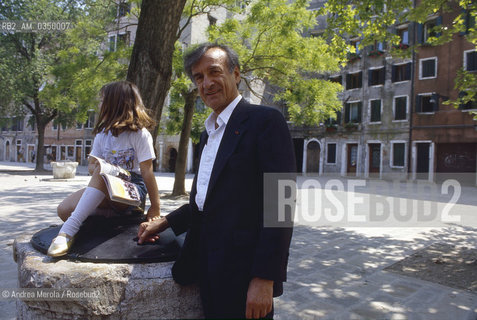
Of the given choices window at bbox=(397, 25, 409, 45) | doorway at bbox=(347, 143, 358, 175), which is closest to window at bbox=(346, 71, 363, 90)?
window at bbox=(397, 25, 409, 45)

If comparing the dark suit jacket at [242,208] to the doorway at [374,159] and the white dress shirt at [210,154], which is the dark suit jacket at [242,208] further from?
the doorway at [374,159]

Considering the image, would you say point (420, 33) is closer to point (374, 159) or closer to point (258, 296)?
point (374, 159)

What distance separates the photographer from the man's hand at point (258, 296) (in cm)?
155

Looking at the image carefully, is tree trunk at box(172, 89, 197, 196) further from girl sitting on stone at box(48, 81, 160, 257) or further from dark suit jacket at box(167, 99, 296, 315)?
dark suit jacket at box(167, 99, 296, 315)

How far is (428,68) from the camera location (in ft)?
79.7

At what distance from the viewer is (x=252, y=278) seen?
5.16ft

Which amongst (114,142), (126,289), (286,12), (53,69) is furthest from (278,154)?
(53,69)

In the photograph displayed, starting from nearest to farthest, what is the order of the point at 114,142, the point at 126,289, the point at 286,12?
the point at 126,289 → the point at 114,142 → the point at 286,12

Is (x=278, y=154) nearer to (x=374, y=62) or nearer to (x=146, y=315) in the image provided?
(x=146, y=315)

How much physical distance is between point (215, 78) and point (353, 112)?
28322 mm

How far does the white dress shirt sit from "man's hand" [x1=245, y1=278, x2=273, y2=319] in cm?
49

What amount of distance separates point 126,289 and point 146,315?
0.59 feet

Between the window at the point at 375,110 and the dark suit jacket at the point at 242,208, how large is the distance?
27299 mm

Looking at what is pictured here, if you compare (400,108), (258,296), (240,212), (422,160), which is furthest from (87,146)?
(258,296)
